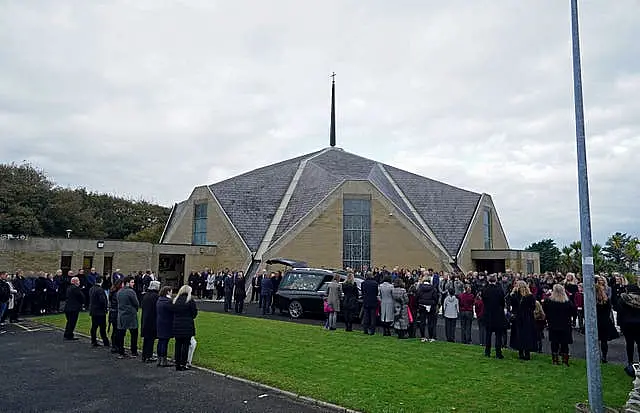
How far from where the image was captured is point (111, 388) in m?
8.55

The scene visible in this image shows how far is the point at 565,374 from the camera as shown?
952cm

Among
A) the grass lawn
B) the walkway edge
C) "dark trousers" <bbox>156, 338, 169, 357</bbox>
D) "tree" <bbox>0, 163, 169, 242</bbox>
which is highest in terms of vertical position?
A: "tree" <bbox>0, 163, 169, 242</bbox>

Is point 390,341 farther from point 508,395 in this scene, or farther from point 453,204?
point 453,204

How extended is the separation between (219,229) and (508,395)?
92.1ft

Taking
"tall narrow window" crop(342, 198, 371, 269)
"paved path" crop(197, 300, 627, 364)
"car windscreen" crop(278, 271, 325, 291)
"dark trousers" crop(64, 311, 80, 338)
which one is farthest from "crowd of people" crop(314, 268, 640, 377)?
"tall narrow window" crop(342, 198, 371, 269)

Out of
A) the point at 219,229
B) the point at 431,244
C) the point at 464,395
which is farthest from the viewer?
the point at 219,229

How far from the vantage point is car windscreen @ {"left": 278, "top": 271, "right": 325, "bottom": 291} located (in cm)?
1883

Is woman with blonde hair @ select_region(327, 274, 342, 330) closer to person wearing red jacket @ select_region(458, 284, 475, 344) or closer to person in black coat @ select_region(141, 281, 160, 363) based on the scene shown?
person wearing red jacket @ select_region(458, 284, 475, 344)

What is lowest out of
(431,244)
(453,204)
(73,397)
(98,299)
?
(73,397)

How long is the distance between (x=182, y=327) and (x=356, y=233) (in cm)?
2356

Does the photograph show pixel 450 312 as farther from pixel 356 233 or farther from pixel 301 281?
pixel 356 233

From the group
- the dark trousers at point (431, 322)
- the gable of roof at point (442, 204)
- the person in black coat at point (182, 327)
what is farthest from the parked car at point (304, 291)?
the gable of roof at point (442, 204)

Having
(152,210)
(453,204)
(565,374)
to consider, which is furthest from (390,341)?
(152,210)

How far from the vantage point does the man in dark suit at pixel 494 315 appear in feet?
36.0
